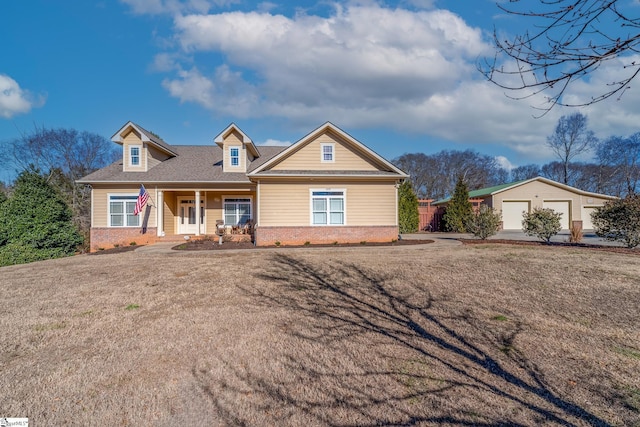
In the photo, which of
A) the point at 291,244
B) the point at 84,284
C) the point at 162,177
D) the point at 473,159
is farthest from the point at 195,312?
the point at 473,159

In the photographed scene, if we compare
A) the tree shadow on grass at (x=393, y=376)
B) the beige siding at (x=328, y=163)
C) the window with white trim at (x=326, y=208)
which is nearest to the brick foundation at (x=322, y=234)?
the window with white trim at (x=326, y=208)

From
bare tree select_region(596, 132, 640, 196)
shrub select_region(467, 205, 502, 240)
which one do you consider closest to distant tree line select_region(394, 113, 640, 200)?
bare tree select_region(596, 132, 640, 196)

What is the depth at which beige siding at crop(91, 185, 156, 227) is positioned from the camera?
56.8ft

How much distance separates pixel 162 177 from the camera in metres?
17.7

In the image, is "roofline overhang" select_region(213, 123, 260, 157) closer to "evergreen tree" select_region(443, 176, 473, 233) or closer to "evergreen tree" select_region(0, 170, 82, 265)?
"evergreen tree" select_region(0, 170, 82, 265)

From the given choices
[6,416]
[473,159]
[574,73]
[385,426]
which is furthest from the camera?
[473,159]

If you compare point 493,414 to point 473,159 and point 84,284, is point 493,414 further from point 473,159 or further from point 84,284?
point 473,159

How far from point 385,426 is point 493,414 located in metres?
1.06

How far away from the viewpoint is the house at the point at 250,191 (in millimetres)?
15508

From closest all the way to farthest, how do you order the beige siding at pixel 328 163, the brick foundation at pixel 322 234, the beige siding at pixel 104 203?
the brick foundation at pixel 322 234 → the beige siding at pixel 328 163 → the beige siding at pixel 104 203

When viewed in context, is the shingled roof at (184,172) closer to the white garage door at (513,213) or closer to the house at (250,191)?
the house at (250,191)

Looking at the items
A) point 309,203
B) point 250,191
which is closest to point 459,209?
point 309,203

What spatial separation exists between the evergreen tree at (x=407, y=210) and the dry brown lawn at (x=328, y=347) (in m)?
15.5

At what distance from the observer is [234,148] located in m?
18.7
